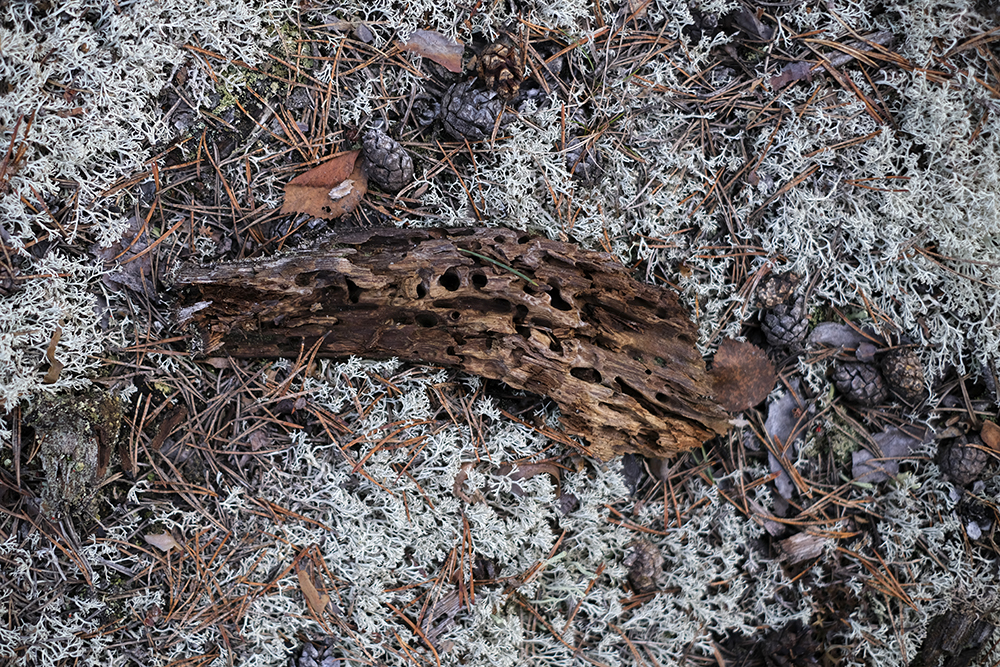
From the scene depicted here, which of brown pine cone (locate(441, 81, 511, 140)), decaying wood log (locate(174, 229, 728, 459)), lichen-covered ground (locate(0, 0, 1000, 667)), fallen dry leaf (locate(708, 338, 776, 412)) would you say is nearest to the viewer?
decaying wood log (locate(174, 229, 728, 459))

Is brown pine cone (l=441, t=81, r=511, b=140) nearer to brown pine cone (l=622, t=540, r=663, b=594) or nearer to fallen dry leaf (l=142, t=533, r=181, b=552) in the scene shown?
brown pine cone (l=622, t=540, r=663, b=594)

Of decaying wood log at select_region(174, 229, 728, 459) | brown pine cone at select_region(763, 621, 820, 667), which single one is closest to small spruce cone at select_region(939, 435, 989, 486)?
brown pine cone at select_region(763, 621, 820, 667)

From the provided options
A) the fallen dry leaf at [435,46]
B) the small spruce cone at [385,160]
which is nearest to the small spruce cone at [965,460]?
the small spruce cone at [385,160]

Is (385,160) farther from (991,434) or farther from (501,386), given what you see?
(991,434)

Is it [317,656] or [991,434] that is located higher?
[991,434]

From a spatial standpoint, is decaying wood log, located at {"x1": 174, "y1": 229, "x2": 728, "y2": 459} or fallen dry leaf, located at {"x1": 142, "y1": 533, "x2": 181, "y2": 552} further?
fallen dry leaf, located at {"x1": 142, "y1": 533, "x2": 181, "y2": 552}

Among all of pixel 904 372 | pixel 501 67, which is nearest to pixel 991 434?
pixel 904 372

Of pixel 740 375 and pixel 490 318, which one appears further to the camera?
pixel 740 375
